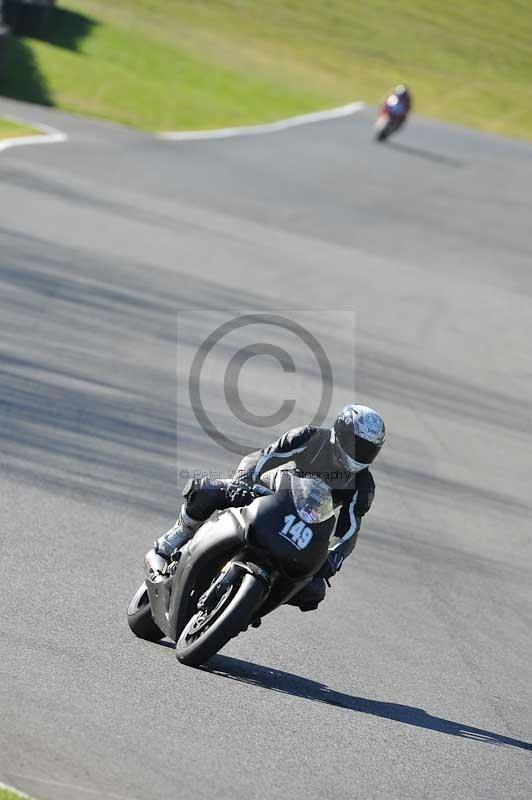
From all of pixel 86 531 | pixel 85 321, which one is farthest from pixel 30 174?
pixel 86 531

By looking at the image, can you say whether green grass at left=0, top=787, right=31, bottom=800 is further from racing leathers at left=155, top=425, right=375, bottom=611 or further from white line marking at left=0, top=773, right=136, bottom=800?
racing leathers at left=155, top=425, right=375, bottom=611

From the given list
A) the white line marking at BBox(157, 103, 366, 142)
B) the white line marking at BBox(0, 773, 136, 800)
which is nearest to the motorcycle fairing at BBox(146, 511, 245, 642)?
the white line marking at BBox(0, 773, 136, 800)

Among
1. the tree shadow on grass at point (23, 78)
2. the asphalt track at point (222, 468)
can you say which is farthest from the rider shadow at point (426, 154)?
the asphalt track at point (222, 468)

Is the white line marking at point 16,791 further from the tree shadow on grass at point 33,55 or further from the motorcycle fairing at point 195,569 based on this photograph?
the tree shadow on grass at point 33,55

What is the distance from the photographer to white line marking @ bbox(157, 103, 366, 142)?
33.0m

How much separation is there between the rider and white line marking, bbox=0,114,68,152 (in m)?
18.4

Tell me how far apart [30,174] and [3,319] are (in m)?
9.51

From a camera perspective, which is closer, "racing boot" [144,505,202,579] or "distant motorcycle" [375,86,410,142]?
"racing boot" [144,505,202,579]

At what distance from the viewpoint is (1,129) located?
26734 millimetres

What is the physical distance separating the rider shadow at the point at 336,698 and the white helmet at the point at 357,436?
1112 millimetres

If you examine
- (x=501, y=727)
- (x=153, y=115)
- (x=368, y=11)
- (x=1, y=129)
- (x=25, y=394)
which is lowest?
(x=368, y=11)

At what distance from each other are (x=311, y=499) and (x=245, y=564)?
0.43 meters

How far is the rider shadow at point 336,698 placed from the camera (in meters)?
7.09

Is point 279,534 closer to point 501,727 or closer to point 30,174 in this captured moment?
point 501,727
